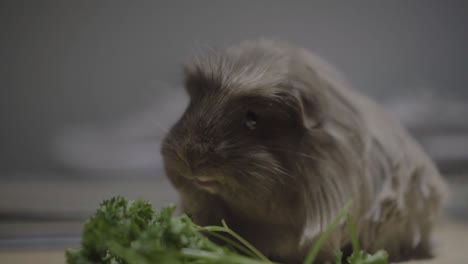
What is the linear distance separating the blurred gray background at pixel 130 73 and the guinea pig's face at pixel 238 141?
0.68 m

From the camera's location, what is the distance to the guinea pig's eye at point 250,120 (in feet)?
4.48

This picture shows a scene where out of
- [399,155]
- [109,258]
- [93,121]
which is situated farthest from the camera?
[93,121]

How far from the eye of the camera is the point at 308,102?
1.43 m

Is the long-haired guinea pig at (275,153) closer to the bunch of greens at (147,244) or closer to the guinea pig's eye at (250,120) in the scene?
the guinea pig's eye at (250,120)

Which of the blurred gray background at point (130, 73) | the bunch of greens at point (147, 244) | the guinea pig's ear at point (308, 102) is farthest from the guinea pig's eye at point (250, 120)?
the blurred gray background at point (130, 73)

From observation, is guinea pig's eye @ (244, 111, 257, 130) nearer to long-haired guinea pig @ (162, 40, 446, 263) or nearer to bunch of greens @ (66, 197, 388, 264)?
long-haired guinea pig @ (162, 40, 446, 263)

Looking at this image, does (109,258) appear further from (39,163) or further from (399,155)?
(39,163)

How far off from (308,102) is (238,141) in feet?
0.85

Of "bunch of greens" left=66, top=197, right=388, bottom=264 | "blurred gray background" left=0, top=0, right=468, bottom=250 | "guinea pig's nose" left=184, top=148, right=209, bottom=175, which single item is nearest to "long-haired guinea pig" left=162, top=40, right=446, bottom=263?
"guinea pig's nose" left=184, top=148, right=209, bottom=175

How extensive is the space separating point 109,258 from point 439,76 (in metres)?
2.04

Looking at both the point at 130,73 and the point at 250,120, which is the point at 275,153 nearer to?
the point at 250,120

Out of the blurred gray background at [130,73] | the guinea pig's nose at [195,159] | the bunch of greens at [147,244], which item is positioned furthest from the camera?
the blurred gray background at [130,73]

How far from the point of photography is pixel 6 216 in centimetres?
244

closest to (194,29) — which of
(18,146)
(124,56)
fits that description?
(124,56)
